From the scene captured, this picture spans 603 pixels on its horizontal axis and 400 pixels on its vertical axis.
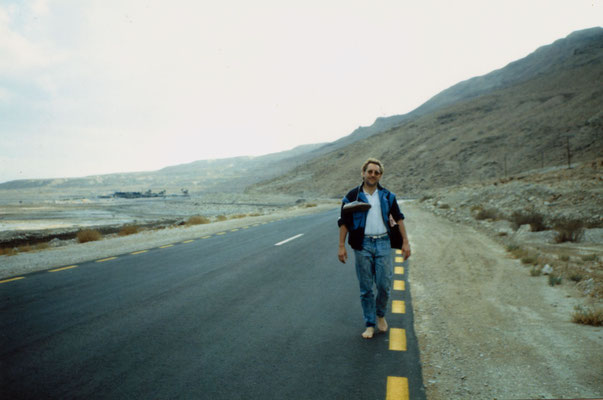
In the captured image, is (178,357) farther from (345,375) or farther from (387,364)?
(387,364)

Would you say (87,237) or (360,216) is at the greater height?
(360,216)

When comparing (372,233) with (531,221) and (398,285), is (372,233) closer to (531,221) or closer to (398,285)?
(398,285)

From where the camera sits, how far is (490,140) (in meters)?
70.2

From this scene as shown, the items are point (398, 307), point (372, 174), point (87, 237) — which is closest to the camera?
point (372, 174)

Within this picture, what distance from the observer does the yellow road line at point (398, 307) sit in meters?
5.49

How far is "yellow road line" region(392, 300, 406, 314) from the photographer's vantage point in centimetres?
549

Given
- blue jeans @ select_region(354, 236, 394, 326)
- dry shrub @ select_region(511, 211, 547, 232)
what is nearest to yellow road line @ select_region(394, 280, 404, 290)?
blue jeans @ select_region(354, 236, 394, 326)

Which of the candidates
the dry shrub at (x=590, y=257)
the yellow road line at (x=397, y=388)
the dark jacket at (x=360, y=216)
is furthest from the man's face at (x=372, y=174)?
the dry shrub at (x=590, y=257)

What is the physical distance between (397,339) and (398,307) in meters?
1.27

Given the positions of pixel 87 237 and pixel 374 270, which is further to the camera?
pixel 87 237

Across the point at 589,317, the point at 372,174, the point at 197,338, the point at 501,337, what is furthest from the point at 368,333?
the point at 589,317

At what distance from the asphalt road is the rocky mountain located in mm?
51321

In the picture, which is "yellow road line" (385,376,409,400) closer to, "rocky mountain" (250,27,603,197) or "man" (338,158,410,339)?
"man" (338,158,410,339)

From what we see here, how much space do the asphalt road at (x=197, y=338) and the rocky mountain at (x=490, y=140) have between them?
5132cm
